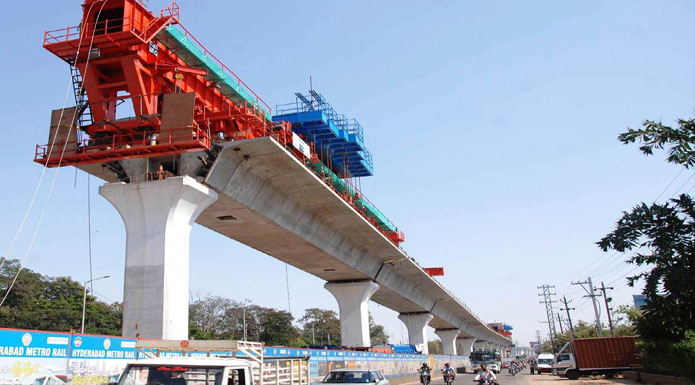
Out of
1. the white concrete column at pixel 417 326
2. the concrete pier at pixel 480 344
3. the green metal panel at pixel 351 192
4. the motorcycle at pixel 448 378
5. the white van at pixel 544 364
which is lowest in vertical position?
the white van at pixel 544 364

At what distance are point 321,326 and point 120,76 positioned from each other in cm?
9126

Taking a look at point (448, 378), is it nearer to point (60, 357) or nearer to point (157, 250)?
point (157, 250)

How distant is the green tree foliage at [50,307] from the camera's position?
60.1 m

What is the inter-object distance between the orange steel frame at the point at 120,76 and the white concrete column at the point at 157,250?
1.51m

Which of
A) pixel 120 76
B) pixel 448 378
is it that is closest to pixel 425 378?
pixel 448 378

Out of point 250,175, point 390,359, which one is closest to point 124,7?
point 250,175

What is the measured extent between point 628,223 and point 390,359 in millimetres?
32220

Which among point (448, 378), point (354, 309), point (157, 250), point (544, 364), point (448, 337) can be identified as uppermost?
point (157, 250)

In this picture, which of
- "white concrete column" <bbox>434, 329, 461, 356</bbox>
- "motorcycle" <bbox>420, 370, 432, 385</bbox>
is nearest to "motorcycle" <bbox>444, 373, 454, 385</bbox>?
"motorcycle" <bbox>420, 370, 432, 385</bbox>

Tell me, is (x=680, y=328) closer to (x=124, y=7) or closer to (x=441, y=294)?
(x=124, y=7)

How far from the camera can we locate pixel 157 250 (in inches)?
818

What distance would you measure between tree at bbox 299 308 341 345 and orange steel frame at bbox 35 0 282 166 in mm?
88600

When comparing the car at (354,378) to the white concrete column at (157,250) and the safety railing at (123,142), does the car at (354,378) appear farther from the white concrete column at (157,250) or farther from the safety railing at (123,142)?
the safety railing at (123,142)

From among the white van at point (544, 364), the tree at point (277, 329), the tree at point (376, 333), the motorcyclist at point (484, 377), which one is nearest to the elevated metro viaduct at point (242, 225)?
the motorcyclist at point (484, 377)
